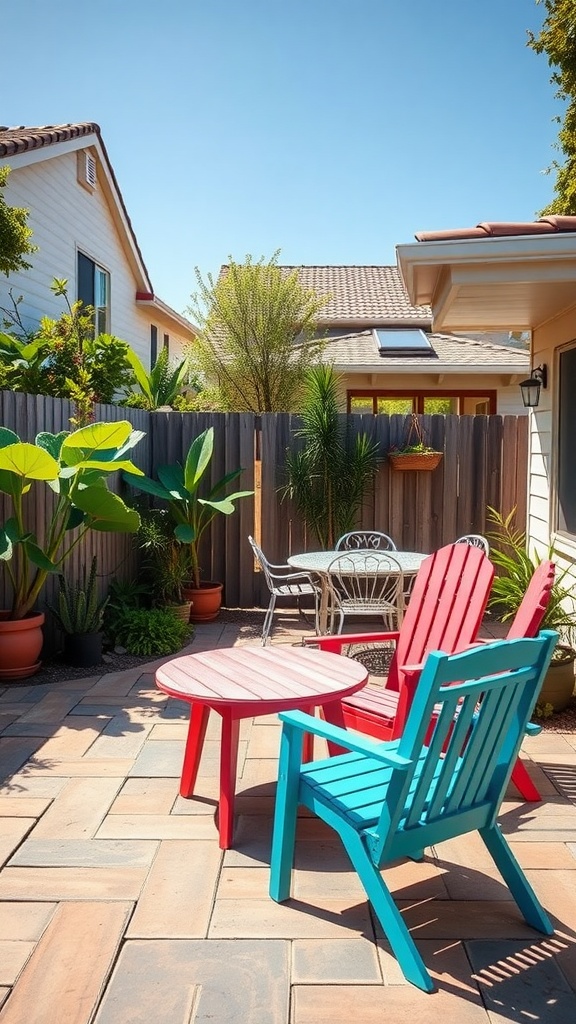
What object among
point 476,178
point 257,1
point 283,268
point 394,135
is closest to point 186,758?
point 257,1

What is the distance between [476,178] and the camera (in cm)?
1211

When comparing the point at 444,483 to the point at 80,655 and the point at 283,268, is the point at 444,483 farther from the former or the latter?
the point at 283,268

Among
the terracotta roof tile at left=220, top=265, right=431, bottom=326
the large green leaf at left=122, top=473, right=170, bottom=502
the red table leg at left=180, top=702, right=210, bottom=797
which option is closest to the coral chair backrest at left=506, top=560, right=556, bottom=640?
the red table leg at left=180, top=702, right=210, bottom=797

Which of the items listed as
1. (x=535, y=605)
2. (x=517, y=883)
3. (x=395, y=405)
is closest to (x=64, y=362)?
(x=535, y=605)

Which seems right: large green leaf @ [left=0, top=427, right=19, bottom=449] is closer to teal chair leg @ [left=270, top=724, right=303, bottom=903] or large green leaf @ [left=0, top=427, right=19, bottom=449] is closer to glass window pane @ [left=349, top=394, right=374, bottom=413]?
teal chair leg @ [left=270, top=724, right=303, bottom=903]

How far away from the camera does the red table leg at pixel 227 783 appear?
305cm

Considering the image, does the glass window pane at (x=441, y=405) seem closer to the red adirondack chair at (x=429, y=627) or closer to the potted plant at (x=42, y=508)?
the potted plant at (x=42, y=508)

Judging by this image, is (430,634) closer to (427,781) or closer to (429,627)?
(429,627)

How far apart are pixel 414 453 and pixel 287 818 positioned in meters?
5.24

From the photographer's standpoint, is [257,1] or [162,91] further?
[162,91]

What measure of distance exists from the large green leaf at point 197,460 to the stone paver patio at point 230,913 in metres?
3.28

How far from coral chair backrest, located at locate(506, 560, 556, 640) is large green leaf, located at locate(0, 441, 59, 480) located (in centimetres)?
288

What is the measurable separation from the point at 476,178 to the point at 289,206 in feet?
12.9

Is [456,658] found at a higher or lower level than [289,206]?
lower
